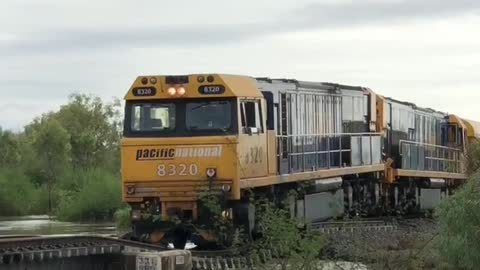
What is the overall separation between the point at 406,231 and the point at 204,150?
30.2 ft

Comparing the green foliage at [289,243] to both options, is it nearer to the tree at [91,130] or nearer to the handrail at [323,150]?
the handrail at [323,150]

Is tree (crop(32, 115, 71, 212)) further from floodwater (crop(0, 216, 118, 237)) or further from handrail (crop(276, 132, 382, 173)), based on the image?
handrail (crop(276, 132, 382, 173))

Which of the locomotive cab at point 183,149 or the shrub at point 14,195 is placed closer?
the locomotive cab at point 183,149

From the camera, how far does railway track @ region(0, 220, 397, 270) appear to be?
40.0 feet

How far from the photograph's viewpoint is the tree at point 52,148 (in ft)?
233

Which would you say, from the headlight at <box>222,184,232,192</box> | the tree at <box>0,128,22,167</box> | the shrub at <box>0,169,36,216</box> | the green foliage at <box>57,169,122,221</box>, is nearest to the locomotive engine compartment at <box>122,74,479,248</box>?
the headlight at <box>222,184,232,192</box>

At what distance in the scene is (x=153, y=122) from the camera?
787 inches

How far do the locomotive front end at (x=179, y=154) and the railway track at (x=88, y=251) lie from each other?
1179 mm

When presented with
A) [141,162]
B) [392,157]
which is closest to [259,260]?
[141,162]

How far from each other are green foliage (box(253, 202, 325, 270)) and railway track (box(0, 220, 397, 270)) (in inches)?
9.8

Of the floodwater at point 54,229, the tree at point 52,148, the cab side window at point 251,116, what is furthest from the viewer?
the tree at point 52,148

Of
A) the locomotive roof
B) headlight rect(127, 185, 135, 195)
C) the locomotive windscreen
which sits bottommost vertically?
headlight rect(127, 185, 135, 195)

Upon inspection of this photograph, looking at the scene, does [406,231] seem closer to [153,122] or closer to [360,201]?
[360,201]

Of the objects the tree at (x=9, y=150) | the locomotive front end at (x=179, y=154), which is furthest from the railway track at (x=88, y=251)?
the tree at (x=9, y=150)
